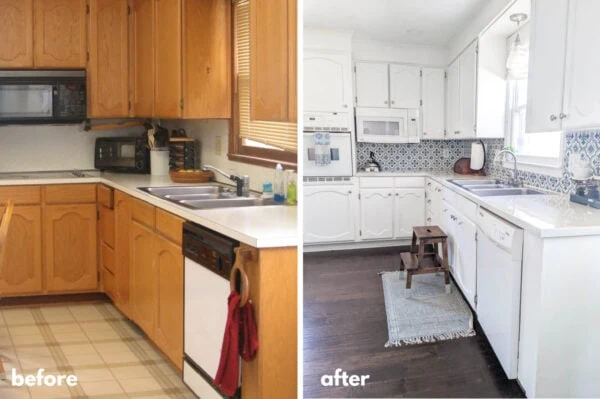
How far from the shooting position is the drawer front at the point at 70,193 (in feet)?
12.7

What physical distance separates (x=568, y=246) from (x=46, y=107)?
3.45 metres

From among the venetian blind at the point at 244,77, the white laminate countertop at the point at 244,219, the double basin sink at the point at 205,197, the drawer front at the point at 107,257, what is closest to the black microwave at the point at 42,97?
the white laminate countertop at the point at 244,219

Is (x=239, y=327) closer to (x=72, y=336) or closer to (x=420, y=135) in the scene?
(x=420, y=135)

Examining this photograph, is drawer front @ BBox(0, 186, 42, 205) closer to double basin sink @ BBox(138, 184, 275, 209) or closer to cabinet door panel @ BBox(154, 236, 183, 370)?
double basin sink @ BBox(138, 184, 275, 209)

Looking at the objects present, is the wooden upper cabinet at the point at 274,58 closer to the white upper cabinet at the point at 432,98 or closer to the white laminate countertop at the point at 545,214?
the white upper cabinet at the point at 432,98

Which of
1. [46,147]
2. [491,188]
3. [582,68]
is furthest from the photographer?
[46,147]

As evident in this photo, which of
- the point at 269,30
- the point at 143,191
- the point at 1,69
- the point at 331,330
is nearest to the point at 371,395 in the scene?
the point at 331,330

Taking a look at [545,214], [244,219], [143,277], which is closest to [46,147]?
[143,277]

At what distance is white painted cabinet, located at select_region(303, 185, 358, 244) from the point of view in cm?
121

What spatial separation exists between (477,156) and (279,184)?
1415mm

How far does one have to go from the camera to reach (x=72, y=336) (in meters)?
3.40

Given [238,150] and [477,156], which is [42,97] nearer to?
[238,150]

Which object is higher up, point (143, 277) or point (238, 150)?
point (238, 150)

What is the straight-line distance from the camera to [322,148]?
46.3 inches
